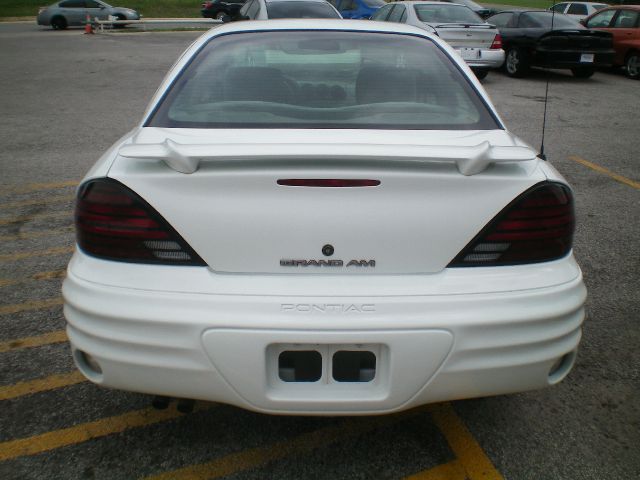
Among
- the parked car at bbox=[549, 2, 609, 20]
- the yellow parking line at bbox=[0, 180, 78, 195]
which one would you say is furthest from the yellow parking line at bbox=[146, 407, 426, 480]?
the parked car at bbox=[549, 2, 609, 20]

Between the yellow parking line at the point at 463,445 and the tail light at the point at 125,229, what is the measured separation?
1249 mm

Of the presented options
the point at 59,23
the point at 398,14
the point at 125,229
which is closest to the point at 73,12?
the point at 59,23

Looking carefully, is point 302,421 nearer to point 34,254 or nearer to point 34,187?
point 34,254

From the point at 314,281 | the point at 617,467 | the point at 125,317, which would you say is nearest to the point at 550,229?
the point at 314,281

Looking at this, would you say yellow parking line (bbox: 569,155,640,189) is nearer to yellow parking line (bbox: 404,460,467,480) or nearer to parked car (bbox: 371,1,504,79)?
yellow parking line (bbox: 404,460,467,480)

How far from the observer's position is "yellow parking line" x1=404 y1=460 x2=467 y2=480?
2.21m

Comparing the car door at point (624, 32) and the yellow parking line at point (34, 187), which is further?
the car door at point (624, 32)

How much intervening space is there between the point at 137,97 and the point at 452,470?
9354 mm

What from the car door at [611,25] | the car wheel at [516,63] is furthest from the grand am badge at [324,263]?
the car door at [611,25]

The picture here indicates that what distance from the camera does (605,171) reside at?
6.47 m

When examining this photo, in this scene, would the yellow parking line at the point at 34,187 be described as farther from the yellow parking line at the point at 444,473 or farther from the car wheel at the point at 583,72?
the car wheel at the point at 583,72

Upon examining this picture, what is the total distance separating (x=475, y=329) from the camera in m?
1.87

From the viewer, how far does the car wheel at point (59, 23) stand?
2650cm

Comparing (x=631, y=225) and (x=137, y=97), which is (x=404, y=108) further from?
(x=137, y=97)
